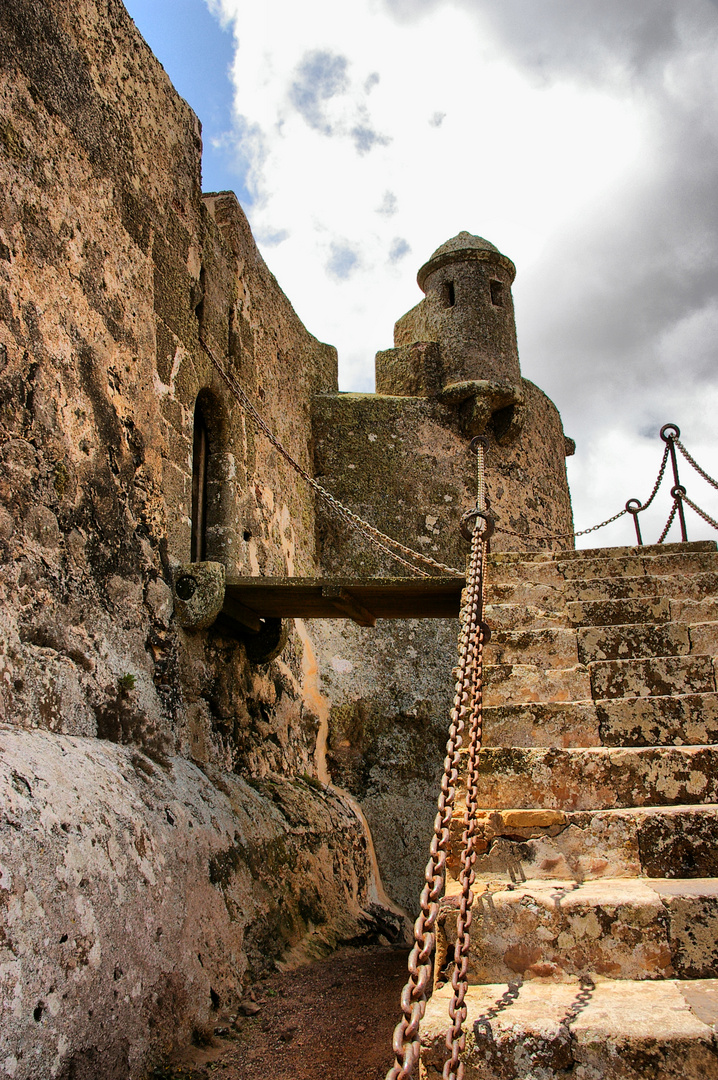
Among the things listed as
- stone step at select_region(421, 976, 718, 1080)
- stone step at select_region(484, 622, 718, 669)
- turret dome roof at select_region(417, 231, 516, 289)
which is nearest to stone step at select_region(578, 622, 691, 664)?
stone step at select_region(484, 622, 718, 669)

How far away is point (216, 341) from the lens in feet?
19.9

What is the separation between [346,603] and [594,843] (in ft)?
9.02

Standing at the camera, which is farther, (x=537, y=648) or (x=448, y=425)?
(x=448, y=425)

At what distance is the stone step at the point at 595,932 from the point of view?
2227 millimetres

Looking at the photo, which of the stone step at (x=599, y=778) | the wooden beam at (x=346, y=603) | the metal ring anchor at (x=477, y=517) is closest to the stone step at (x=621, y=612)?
the metal ring anchor at (x=477, y=517)

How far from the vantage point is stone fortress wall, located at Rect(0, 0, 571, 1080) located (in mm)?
3100

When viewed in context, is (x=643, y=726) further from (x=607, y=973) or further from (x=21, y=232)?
(x=21, y=232)

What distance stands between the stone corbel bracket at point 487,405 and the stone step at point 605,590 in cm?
468

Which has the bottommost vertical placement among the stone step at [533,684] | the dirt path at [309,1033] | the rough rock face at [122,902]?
the dirt path at [309,1033]

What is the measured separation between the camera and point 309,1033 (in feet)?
12.6

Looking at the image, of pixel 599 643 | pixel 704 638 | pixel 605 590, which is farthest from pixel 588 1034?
pixel 605 590

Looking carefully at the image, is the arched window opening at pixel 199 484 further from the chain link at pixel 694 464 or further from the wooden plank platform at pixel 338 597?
the chain link at pixel 694 464

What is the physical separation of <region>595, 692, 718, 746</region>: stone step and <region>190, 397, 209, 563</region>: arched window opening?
305 centimetres

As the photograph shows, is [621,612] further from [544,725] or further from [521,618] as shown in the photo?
[544,725]
